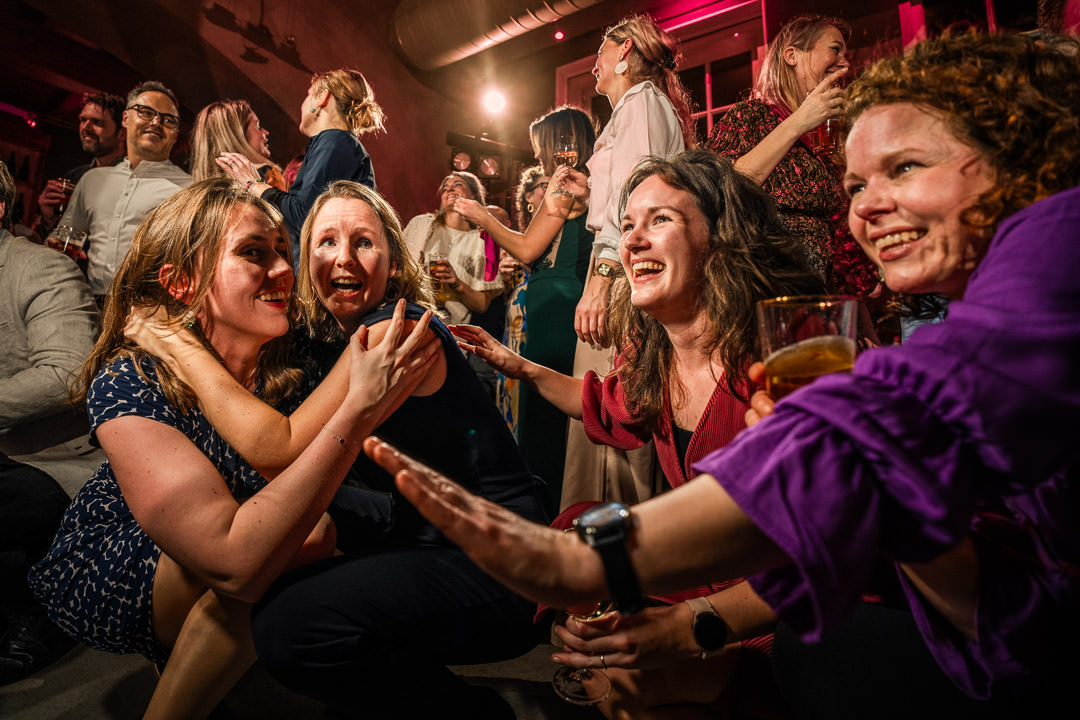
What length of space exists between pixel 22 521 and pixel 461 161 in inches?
263

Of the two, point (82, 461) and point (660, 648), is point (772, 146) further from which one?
point (82, 461)

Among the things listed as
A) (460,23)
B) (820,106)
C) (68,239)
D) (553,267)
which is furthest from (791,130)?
(460,23)

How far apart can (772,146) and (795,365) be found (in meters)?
1.55

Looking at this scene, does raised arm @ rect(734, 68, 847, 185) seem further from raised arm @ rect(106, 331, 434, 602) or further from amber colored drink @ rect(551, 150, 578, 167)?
raised arm @ rect(106, 331, 434, 602)

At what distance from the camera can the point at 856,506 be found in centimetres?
57

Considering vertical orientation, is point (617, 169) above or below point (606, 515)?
above

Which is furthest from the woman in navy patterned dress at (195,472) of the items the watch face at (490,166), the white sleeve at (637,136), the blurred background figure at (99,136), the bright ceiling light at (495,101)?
the bright ceiling light at (495,101)

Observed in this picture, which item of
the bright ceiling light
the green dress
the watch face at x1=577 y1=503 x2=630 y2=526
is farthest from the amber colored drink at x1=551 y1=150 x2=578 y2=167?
the bright ceiling light

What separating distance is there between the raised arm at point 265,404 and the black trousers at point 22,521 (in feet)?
2.77

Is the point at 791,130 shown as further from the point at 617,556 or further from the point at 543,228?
the point at 617,556

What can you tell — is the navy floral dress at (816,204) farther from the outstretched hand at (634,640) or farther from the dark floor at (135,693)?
the dark floor at (135,693)

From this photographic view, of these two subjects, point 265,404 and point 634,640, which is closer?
point 634,640

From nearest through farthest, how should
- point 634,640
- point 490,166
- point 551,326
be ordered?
point 634,640
point 551,326
point 490,166

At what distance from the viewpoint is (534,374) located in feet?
6.59
